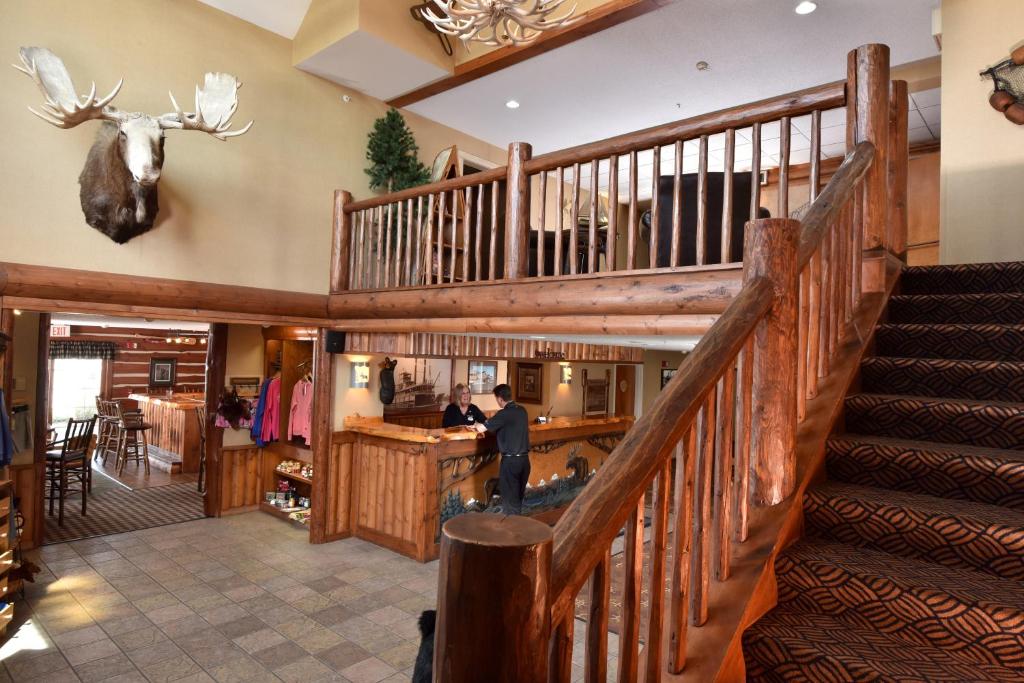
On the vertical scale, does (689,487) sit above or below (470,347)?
below

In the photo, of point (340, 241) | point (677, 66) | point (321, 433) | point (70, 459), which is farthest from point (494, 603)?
point (70, 459)

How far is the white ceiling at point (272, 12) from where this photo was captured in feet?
19.9

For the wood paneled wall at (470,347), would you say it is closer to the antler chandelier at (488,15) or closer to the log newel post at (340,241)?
the log newel post at (340,241)

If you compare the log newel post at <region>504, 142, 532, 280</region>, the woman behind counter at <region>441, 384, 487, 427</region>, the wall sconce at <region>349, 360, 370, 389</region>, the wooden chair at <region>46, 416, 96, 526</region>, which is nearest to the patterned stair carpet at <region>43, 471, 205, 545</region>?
the wooden chair at <region>46, 416, 96, 526</region>

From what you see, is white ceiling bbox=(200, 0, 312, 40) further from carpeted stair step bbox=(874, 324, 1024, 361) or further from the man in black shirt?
carpeted stair step bbox=(874, 324, 1024, 361)

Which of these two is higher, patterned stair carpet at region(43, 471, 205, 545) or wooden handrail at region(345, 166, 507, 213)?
wooden handrail at region(345, 166, 507, 213)

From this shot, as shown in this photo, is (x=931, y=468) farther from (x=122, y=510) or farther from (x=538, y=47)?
(x=122, y=510)

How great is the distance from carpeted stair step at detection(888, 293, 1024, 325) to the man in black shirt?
385 centimetres

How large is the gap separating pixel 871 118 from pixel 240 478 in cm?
781

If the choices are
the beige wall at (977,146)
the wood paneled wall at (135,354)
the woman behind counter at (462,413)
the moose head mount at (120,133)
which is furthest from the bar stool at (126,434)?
the beige wall at (977,146)

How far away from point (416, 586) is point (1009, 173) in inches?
230

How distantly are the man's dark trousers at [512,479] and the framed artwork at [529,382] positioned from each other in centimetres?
428

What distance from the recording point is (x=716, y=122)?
3.40 meters

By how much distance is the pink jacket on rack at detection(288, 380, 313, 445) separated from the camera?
7625mm
